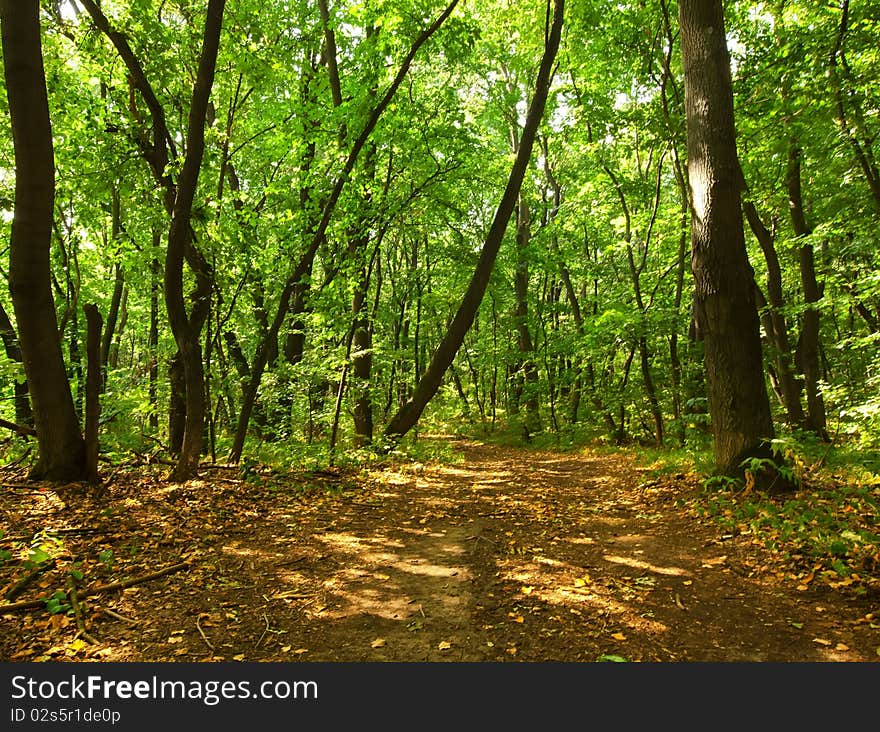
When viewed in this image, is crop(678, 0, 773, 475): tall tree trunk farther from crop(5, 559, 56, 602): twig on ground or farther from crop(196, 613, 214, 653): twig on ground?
crop(5, 559, 56, 602): twig on ground

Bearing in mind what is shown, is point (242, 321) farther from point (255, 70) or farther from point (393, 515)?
point (393, 515)

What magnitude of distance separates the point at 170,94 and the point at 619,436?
1321 cm

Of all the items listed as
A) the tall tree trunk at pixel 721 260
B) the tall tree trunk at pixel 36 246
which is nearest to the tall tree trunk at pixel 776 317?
the tall tree trunk at pixel 721 260

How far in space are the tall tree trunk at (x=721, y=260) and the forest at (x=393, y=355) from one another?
A: 0.03 m

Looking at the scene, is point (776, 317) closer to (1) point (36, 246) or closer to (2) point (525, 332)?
(2) point (525, 332)

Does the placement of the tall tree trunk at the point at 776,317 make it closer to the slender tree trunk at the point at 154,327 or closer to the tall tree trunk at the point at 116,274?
the slender tree trunk at the point at 154,327

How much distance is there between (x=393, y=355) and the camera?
1362 cm

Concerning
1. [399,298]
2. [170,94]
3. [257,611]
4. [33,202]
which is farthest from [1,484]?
[399,298]

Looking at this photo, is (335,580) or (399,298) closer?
(335,580)

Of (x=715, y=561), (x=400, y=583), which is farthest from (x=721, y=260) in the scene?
(x=400, y=583)

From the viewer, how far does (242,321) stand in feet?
29.8

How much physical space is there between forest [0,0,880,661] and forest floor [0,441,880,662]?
0.11 feet

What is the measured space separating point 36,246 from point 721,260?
7.62 metres

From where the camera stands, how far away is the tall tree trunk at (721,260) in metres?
5.70
